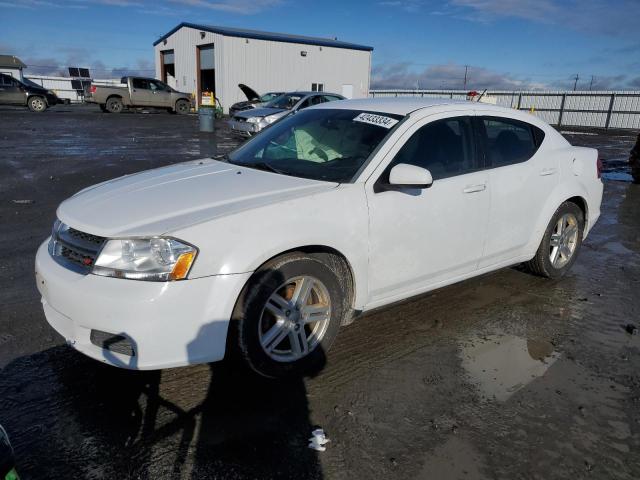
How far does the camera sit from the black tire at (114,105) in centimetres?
2819

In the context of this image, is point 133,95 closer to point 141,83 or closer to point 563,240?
point 141,83

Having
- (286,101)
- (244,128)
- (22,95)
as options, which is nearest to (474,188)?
(244,128)

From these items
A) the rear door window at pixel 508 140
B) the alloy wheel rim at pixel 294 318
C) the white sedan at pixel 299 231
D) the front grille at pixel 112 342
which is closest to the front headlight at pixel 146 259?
the white sedan at pixel 299 231

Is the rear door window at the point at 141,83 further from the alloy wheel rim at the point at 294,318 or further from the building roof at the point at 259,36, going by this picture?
the alloy wheel rim at the point at 294,318

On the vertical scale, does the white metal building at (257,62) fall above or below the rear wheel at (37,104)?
above

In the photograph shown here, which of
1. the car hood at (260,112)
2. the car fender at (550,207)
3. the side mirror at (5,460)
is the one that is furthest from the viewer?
the car hood at (260,112)

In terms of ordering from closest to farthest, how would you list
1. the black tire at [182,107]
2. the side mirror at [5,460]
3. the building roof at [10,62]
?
1. the side mirror at [5,460]
2. the black tire at [182,107]
3. the building roof at [10,62]

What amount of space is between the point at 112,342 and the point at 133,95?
2863cm

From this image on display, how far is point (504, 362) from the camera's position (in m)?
3.39

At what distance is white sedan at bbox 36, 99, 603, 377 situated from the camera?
2.58m

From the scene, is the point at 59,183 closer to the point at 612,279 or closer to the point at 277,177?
the point at 277,177

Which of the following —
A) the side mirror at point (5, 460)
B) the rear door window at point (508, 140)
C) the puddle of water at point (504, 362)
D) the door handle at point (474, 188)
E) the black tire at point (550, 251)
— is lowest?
the puddle of water at point (504, 362)

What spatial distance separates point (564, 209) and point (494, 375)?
217 centimetres

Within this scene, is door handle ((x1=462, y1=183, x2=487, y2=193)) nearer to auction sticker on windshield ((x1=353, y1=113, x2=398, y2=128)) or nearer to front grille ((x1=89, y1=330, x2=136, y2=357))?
auction sticker on windshield ((x1=353, y1=113, x2=398, y2=128))
